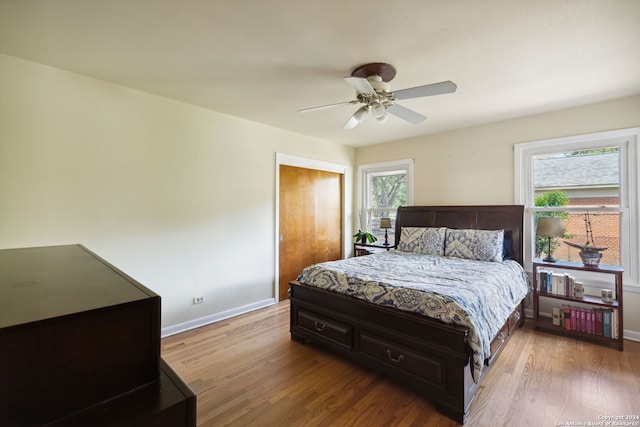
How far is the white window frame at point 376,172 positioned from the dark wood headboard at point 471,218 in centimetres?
32

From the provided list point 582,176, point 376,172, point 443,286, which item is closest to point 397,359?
point 443,286

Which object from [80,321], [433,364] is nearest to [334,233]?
[433,364]

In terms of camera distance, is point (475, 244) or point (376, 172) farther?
point (376, 172)

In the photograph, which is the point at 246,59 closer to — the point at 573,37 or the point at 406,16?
the point at 406,16

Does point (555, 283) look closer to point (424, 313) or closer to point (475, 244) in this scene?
point (475, 244)

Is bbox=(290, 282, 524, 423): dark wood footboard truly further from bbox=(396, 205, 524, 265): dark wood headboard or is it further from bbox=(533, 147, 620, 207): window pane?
bbox=(533, 147, 620, 207): window pane

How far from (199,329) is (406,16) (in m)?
3.42

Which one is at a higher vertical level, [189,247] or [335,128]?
[335,128]

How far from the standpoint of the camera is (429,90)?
7.27ft

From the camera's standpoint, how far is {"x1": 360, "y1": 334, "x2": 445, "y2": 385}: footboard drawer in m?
2.00

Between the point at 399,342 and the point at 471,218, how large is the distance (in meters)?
2.36

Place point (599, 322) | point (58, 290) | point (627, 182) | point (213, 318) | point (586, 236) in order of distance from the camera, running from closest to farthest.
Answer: point (58, 290) → point (599, 322) → point (627, 182) → point (586, 236) → point (213, 318)

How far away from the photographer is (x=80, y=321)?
638mm

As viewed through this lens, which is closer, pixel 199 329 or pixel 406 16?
pixel 406 16
